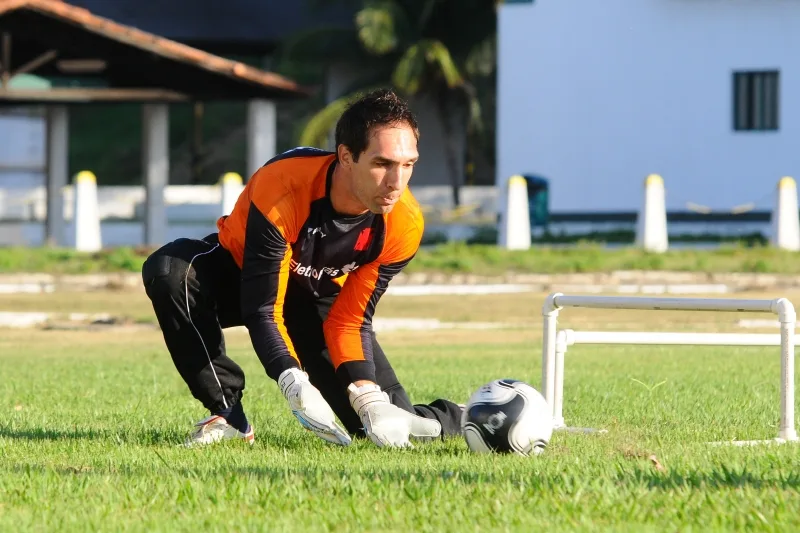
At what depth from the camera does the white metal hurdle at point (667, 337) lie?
646 cm

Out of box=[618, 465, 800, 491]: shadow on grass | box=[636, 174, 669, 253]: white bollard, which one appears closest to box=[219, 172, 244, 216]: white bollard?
box=[636, 174, 669, 253]: white bollard

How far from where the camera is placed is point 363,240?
6.63m

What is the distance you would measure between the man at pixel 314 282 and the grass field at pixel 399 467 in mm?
252

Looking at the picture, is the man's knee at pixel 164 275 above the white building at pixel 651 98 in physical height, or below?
below

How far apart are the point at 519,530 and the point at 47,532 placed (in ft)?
4.75

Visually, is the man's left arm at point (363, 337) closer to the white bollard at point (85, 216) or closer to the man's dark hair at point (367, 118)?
the man's dark hair at point (367, 118)

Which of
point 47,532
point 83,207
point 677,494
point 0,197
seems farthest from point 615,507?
point 0,197

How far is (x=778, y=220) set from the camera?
27.5 metres

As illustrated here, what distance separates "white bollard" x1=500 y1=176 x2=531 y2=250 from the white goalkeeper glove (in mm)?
20900

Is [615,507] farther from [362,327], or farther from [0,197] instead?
[0,197]

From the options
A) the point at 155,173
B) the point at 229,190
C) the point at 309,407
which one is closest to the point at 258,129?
the point at 229,190

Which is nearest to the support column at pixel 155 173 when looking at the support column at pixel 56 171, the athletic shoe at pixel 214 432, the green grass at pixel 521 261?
the support column at pixel 56 171

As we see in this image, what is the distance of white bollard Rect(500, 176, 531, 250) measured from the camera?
27.6m

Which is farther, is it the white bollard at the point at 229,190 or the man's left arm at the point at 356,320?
the white bollard at the point at 229,190
